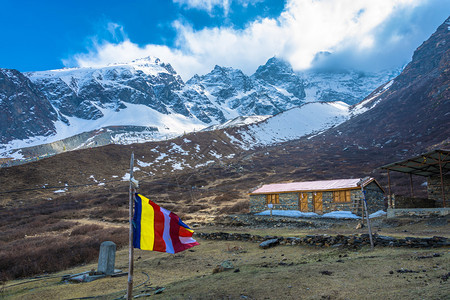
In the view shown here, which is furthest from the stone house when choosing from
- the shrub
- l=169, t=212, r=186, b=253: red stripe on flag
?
l=169, t=212, r=186, b=253: red stripe on flag

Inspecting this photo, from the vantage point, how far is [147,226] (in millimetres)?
7301

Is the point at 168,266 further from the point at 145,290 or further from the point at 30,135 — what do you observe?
the point at 30,135

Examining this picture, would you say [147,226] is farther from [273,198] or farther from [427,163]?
[273,198]

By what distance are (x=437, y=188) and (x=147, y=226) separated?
2611 cm

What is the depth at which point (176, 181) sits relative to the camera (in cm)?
5225

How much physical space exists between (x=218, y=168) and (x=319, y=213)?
37774 mm

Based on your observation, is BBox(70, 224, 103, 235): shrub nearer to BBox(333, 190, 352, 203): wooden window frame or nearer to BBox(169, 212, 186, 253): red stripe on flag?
BBox(169, 212, 186, 253): red stripe on flag

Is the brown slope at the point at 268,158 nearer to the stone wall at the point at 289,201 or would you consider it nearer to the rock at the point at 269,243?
the stone wall at the point at 289,201

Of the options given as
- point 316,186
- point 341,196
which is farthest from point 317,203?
point 341,196

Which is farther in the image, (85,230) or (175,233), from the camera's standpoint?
(85,230)

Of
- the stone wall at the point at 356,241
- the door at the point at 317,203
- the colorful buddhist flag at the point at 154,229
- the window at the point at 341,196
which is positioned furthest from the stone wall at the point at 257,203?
the colorful buddhist flag at the point at 154,229

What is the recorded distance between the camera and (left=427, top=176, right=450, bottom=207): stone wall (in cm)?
2392

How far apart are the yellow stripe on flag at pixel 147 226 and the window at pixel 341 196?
70.4ft

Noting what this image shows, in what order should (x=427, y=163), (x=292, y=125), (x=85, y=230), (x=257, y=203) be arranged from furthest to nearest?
(x=292, y=125) < (x=257, y=203) < (x=85, y=230) < (x=427, y=163)
